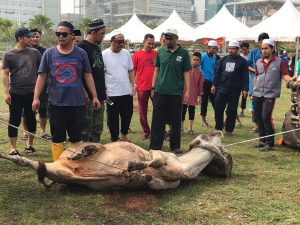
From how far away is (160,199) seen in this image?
4.15 meters

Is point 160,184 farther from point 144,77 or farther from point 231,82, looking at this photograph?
point 231,82

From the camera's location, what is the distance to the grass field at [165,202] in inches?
144

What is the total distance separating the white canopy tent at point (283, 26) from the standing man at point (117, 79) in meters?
10.7

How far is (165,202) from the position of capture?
405cm

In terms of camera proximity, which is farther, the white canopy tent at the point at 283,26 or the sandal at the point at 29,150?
the white canopy tent at the point at 283,26

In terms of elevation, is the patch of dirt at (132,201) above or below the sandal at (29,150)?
above

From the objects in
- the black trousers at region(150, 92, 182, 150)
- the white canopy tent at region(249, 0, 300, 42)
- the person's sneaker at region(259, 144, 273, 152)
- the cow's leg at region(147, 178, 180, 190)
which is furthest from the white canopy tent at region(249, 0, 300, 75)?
the cow's leg at region(147, 178, 180, 190)

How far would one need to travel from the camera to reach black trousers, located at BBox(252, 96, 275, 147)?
652 centimetres

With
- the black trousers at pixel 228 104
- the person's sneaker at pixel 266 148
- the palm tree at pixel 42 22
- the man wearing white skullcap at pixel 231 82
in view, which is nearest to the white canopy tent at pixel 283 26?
the man wearing white skullcap at pixel 231 82

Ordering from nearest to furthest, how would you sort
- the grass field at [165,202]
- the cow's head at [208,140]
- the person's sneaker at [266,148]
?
the grass field at [165,202] < the cow's head at [208,140] < the person's sneaker at [266,148]

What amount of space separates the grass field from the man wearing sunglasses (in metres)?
0.66

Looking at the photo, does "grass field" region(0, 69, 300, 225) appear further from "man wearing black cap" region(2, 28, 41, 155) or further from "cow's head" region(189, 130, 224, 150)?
"man wearing black cap" region(2, 28, 41, 155)

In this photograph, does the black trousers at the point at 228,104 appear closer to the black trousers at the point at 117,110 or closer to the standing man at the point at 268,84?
the standing man at the point at 268,84

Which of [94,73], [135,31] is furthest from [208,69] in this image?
[135,31]
